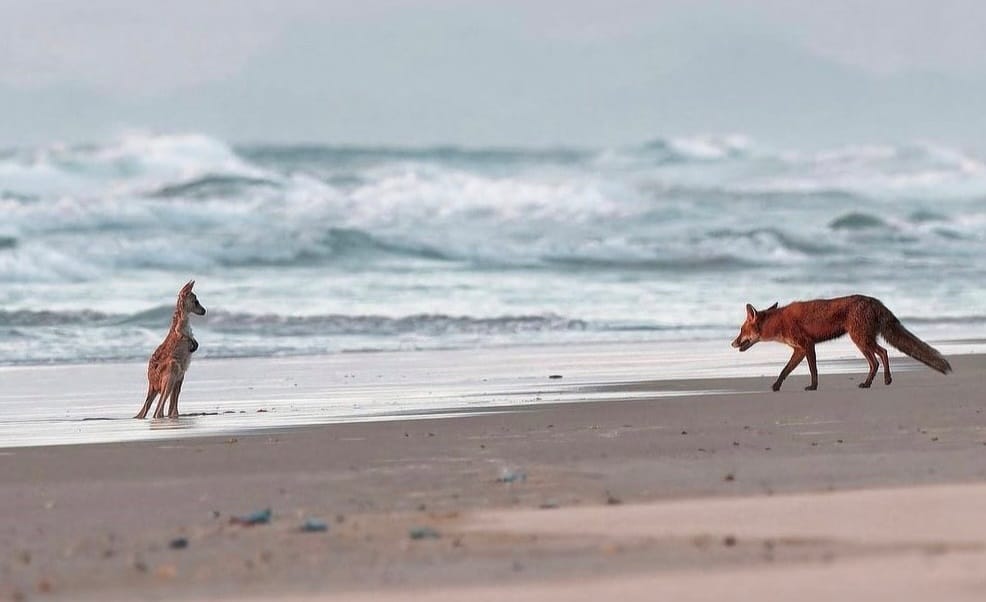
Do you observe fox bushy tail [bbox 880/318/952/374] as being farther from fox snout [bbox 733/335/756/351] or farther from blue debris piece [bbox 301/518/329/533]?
blue debris piece [bbox 301/518/329/533]

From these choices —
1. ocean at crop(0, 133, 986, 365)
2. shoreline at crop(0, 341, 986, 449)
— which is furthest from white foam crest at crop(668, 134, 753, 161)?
shoreline at crop(0, 341, 986, 449)

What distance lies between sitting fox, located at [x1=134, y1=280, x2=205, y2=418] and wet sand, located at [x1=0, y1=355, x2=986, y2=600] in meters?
1.98

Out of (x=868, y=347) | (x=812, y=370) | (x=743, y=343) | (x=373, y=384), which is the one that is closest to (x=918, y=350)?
(x=868, y=347)

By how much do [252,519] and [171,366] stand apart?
5912mm

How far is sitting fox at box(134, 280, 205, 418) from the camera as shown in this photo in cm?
1231

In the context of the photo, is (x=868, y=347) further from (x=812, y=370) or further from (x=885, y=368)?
(x=812, y=370)

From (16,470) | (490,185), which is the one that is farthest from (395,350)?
(490,185)

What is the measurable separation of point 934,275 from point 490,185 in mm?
19694

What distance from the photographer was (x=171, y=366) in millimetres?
12602

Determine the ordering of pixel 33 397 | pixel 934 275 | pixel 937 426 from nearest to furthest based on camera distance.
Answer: pixel 937 426, pixel 33 397, pixel 934 275

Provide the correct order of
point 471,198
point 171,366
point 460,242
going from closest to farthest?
point 171,366, point 460,242, point 471,198

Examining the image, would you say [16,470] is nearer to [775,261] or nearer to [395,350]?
[395,350]

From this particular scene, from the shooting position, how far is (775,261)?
3766cm

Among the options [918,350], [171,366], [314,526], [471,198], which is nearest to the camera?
[314,526]
